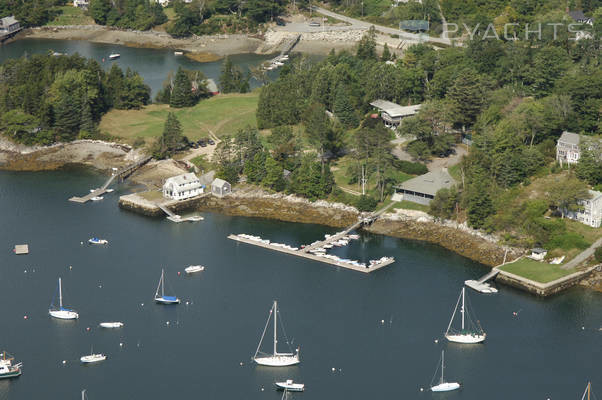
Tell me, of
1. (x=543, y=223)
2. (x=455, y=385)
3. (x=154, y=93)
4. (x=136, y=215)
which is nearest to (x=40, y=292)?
(x=136, y=215)

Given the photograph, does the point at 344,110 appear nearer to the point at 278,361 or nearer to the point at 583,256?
the point at 583,256

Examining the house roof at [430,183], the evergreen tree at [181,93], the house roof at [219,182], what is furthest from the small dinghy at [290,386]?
the evergreen tree at [181,93]

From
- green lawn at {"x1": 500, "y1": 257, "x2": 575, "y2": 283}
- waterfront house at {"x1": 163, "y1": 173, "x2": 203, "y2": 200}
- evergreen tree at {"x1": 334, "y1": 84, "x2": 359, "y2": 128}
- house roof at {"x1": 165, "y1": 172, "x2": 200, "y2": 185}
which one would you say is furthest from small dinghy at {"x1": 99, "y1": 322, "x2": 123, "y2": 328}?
evergreen tree at {"x1": 334, "y1": 84, "x2": 359, "y2": 128}

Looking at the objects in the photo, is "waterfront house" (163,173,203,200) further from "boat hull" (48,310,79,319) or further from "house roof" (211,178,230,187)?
"boat hull" (48,310,79,319)

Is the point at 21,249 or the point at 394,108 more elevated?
the point at 394,108

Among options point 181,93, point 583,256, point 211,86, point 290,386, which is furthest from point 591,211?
point 211,86

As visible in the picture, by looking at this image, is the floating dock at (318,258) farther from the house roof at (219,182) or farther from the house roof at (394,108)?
the house roof at (394,108)
